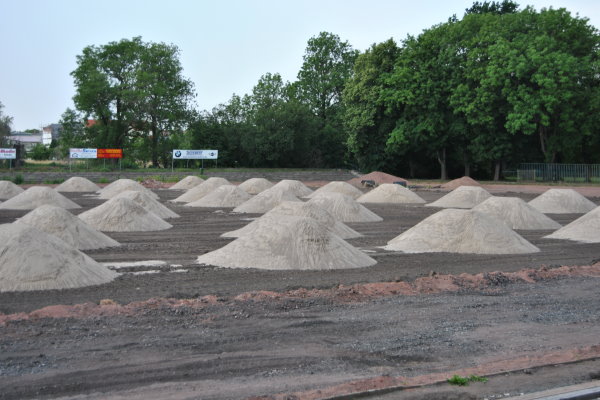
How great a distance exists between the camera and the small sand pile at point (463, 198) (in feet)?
113

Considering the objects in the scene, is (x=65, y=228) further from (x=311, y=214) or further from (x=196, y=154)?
(x=196, y=154)

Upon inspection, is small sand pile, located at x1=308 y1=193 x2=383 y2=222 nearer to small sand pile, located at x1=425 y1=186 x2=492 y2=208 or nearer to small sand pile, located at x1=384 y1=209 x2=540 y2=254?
small sand pile, located at x1=384 y1=209 x2=540 y2=254

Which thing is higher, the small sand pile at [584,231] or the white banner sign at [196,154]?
the white banner sign at [196,154]

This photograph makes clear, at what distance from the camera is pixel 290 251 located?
601 inches

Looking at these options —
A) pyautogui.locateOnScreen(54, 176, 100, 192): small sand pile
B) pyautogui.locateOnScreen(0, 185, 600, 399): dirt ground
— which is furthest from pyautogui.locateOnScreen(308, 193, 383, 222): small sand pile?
pyautogui.locateOnScreen(54, 176, 100, 192): small sand pile

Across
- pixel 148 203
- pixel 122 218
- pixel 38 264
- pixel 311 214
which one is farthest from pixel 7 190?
pixel 38 264

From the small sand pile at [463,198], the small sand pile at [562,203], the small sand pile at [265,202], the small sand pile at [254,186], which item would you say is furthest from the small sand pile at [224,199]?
the small sand pile at [562,203]

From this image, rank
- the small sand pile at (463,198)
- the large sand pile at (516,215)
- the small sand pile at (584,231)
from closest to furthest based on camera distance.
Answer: the small sand pile at (584,231)
the large sand pile at (516,215)
the small sand pile at (463,198)

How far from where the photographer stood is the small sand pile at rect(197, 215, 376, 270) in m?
15.0

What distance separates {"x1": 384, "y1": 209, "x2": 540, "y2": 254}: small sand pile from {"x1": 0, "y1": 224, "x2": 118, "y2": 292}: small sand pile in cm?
891

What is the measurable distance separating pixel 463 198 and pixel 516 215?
1011 cm

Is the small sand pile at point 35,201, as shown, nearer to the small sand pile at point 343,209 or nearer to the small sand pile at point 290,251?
the small sand pile at point 343,209

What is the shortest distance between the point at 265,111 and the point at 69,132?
62.5 ft

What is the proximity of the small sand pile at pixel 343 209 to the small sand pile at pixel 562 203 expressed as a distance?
9586mm
